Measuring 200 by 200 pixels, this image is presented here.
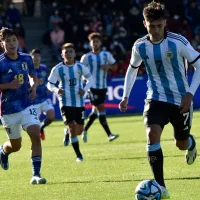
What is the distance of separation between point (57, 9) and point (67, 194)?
2226 centimetres

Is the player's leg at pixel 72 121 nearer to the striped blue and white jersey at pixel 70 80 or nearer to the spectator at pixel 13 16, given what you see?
the striped blue and white jersey at pixel 70 80

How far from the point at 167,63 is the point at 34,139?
2.40m

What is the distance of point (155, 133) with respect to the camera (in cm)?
872

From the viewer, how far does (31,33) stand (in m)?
32.8

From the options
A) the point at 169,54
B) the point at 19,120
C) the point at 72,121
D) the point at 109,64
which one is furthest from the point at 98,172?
the point at 109,64

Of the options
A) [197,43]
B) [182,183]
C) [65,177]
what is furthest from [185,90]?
[197,43]

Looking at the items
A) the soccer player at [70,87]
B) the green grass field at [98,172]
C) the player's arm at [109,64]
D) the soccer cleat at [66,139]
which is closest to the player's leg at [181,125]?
the green grass field at [98,172]

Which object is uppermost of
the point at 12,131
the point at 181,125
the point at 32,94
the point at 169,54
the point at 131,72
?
the point at 169,54

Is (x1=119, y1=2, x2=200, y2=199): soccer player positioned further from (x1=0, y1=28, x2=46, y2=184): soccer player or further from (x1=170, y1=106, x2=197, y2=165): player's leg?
(x1=0, y1=28, x2=46, y2=184): soccer player

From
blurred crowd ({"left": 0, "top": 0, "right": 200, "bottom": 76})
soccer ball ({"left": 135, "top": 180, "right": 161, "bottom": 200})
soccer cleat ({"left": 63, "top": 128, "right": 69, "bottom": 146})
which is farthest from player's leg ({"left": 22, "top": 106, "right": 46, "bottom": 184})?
blurred crowd ({"left": 0, "top": 0, "right": 200, "bottom": 76})

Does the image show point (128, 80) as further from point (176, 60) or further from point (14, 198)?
point (14, 198)

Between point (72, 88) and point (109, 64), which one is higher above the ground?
point (72, 88)

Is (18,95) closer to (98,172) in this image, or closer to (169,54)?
(98,172)

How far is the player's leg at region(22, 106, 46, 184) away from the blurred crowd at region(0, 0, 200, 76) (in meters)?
16.5
